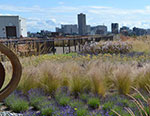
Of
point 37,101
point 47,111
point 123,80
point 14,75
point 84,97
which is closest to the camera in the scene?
point 14,75

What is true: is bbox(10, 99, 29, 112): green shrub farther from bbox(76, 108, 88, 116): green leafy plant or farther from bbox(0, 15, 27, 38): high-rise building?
bbox(0, 15, 27, 38): high-rise building

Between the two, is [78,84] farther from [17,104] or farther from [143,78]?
[143,78]

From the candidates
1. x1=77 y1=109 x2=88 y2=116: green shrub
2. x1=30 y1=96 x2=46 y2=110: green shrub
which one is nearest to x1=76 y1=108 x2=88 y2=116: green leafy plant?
x1=77 y1=109 x2=88 y2=116: green shrub

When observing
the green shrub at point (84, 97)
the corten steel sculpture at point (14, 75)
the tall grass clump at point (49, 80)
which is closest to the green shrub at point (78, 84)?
the green shrub at point (84, 97)

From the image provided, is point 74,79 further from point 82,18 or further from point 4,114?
point 82,18

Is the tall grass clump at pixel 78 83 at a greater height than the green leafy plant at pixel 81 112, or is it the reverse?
the tall grass clump at pixel 78 83

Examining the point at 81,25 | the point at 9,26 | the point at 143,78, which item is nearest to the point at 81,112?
the point at 143,78

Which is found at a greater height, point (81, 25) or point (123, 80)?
point (81, 25)

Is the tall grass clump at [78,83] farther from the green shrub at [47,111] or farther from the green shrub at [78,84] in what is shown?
the green shrub at [47,111]

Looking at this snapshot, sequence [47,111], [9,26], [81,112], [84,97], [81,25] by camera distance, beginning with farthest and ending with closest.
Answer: [81,25] → [9,26] → [84,97] → [47,111] → [81,112]

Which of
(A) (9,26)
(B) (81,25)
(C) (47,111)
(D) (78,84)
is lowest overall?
(C) (47,111)

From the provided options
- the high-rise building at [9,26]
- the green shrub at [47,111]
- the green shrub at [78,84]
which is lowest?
the green shrub at [47,111]

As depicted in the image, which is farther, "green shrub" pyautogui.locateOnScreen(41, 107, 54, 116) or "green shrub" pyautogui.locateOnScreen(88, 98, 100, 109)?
"green shrub" pyautogui.locateOnScreen(88, 98, 100, 109)

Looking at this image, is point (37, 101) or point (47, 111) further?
point (37, 101)
